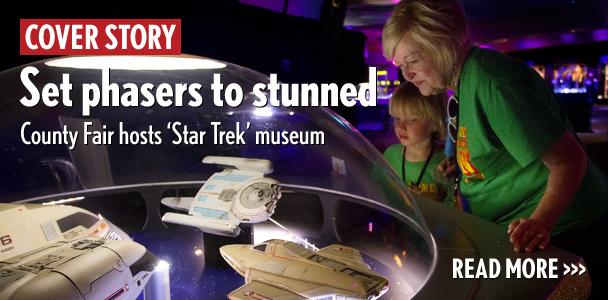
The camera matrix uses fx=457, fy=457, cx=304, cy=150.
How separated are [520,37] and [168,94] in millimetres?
8292

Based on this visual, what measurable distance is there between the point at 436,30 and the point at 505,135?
31cm

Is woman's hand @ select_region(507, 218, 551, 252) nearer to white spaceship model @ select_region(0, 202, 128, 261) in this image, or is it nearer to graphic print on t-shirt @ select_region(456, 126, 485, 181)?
graphic print on t-shirt @ select_region(456, 126, 485, 181)

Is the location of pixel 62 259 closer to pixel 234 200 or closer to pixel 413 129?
pixel 234 200

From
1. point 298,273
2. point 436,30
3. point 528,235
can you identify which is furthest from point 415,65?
point 298,273

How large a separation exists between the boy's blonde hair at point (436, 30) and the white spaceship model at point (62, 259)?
2.73ft

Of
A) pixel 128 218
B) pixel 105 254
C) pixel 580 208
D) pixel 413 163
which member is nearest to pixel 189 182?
pixel 128 218

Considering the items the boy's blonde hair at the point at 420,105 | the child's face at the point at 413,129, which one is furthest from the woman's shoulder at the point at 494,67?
the child's face at the point at 413,129

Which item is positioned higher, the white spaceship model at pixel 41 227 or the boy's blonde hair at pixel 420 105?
the boy's blonde hair at pixel 420 105

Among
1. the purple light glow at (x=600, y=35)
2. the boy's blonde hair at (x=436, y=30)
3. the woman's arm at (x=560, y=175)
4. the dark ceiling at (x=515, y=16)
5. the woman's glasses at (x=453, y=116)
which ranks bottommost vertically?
the woman's arm at (x=560, y=175)

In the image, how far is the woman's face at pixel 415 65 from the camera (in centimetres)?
120

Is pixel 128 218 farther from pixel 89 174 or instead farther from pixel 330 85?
pixel 330 85

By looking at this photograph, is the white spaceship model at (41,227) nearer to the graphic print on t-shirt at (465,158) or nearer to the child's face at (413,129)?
the graphic print on t-shirt at (465,158)

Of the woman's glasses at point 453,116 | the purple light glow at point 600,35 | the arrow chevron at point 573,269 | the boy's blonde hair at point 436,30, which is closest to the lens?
the arrow chevron at point 573,269

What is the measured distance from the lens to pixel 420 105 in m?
1.65
